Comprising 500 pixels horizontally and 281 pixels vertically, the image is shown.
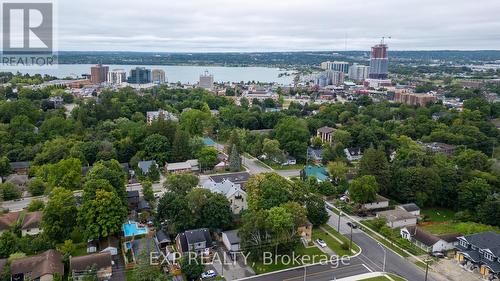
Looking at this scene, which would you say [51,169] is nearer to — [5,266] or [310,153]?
[5,266]

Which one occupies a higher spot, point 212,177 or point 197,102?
point 197,102

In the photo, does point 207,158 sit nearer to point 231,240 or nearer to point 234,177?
point 234,177

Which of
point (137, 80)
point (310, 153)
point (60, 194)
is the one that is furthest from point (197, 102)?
point (137, 80)

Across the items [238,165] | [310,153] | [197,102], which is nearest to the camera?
[238,165]

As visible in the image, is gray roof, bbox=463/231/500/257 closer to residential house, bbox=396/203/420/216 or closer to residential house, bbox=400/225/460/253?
residential house, bbox=400/225/460/253

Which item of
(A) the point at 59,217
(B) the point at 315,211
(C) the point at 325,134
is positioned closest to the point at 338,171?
(B) the point at 315,211

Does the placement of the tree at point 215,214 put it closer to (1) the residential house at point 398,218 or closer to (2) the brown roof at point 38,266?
(2) the brown roof at point 38,266

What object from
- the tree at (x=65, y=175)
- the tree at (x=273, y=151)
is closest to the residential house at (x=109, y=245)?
the tree at (x=65, y=175)
